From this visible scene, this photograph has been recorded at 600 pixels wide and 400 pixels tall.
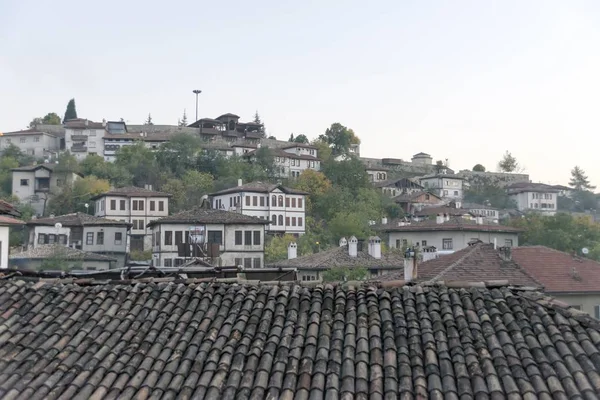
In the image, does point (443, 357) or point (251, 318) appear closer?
point (443, 357)

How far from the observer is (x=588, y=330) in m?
9.28

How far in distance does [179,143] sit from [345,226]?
94.8 feet

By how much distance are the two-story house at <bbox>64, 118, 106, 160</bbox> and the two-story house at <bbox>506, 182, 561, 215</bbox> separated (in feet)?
187


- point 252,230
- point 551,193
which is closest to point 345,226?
point 252,230

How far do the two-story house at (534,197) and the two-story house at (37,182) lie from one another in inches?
2378

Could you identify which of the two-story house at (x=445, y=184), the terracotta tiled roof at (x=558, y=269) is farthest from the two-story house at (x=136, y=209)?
the two-story house at (x=445, y=184)

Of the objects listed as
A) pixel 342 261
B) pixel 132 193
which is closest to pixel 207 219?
pixel 342 261

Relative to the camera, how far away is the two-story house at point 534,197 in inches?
4306

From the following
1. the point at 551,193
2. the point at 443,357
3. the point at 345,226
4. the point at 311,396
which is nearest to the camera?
the point at 311,396

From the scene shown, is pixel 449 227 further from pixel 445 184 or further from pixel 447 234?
pixel 445 184

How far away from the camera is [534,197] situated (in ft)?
359

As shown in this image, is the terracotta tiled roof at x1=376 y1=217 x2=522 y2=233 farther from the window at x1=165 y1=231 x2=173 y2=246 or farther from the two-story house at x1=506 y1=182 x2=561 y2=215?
the two-story house at x1=506 y1=182 x2=561 y2=215

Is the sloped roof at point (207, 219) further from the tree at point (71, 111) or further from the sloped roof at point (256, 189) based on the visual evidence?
the tree at point (71, 111)

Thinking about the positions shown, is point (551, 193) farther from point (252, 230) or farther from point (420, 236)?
point (252, 230)
